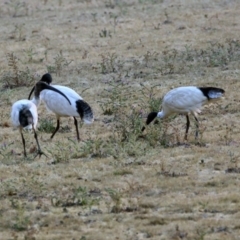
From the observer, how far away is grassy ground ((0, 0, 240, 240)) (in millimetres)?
8258

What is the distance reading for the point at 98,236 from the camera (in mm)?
7797

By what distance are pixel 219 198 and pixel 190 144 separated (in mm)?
2327

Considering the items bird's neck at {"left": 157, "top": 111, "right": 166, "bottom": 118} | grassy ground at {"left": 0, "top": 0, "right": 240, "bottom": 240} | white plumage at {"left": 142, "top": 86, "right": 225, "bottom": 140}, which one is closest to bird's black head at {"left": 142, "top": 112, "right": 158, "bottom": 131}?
bird's neck at {"left": 157, "top": 111, "right": 166, "bottom": 118}

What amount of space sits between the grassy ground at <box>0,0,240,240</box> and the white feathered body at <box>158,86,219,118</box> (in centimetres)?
25

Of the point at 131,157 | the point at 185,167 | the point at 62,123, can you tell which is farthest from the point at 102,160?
the point at 62,123

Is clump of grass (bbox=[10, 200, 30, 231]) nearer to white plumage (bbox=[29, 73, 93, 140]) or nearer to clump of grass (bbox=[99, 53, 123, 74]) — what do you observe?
white plumage (bbox=[29, 73, 93, 140])

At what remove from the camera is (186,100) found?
11.4 metres

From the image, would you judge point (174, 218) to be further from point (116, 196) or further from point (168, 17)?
point (168, 17)

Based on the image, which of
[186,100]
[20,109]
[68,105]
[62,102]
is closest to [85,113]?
[68,105]

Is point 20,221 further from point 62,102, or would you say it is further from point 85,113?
point 62,102

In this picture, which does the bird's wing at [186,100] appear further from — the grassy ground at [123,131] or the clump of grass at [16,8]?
the clump of grass at [16,8]

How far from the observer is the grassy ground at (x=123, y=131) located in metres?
8.26

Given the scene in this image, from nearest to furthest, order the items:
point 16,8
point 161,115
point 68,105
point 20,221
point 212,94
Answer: point 20,221 < point 212,94 < point 68,105 < point 161,115 < point 16,8

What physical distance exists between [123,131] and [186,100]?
2.72ft
